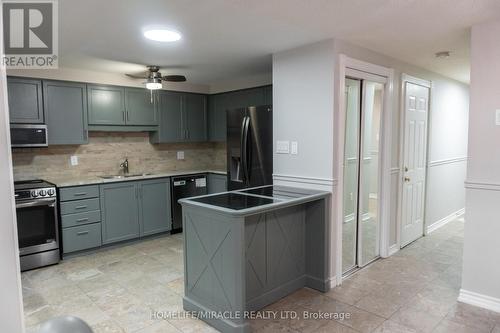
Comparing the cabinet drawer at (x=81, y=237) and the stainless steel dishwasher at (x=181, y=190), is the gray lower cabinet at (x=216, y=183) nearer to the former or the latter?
the stainless steel dishwasher at (x=181, y=190)

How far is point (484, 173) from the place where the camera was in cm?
259

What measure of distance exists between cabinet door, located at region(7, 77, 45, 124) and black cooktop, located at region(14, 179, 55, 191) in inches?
27.7

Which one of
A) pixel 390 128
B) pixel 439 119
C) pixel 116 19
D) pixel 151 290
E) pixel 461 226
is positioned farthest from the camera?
pixel 461 226

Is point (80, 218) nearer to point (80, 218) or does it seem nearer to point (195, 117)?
point (80, 218)

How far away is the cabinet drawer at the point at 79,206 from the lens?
3865 mm

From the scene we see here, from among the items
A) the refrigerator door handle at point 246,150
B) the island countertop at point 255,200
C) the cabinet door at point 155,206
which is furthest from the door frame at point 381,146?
the cabinet door at point 155,206

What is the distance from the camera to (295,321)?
2.54 meters

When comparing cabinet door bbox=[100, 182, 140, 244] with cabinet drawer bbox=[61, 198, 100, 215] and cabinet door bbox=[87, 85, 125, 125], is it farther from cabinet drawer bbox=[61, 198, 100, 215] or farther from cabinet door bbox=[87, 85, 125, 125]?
cabinet door bbox=[87, 85, 125, 125]

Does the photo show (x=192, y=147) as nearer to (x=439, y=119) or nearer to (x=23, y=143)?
(x=23, y=143)

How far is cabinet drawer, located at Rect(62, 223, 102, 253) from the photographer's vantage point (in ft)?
12.8

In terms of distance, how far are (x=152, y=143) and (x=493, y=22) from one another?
4341mm

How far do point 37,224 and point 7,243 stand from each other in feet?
12.1

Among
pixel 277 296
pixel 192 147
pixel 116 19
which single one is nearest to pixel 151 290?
pixel 277 296

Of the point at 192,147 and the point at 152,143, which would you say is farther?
the point at 192,147
